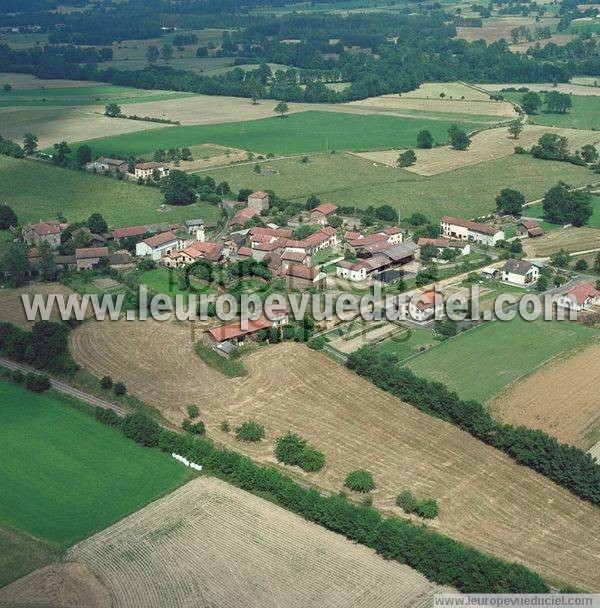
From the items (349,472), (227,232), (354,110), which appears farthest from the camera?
(354,110)

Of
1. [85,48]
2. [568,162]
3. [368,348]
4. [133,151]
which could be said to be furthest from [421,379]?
[85,48]

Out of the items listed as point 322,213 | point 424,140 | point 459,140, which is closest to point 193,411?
point 322,213

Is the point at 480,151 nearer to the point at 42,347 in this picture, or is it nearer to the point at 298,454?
the point at 42,347

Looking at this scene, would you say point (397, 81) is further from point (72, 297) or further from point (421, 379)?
point (421, 379)

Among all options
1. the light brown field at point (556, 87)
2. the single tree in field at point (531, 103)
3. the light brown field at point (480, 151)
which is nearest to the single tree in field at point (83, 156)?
the light brown field at point (480, 151)

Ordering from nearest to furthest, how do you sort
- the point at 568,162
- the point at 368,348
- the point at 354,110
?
the point at 368,348
the point at 568,162
the point at 354,110

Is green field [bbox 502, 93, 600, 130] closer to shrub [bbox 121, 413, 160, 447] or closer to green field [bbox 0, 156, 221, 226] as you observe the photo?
green field [bbox 0, 156, 221, 226]

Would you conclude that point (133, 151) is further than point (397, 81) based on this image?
No

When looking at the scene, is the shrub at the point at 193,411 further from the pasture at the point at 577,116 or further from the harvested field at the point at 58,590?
the pasture at the point at 577,116
